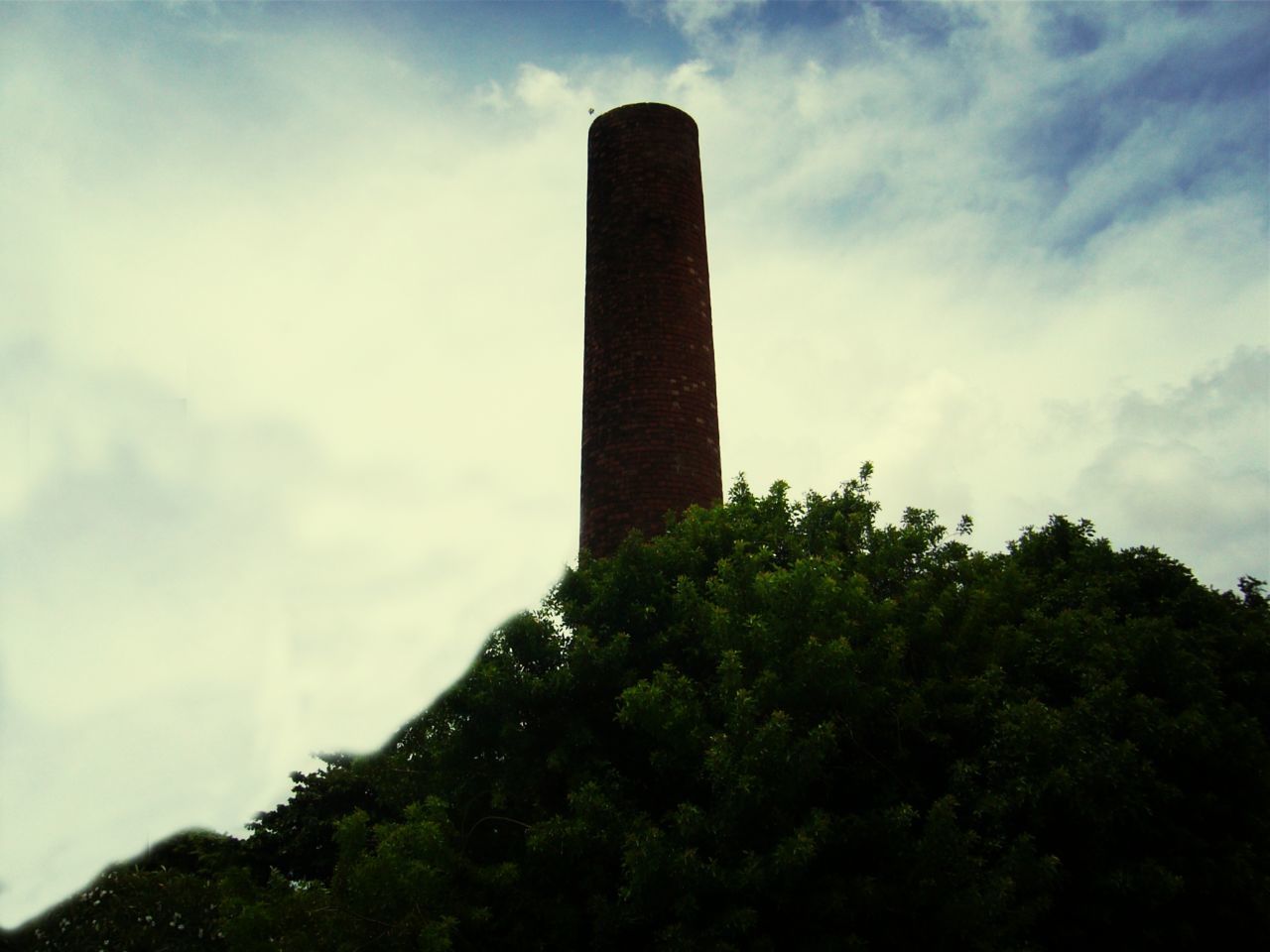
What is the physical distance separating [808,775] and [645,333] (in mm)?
8736

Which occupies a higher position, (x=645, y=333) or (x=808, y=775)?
(x=645, y=333)

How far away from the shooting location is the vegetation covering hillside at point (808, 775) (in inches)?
315

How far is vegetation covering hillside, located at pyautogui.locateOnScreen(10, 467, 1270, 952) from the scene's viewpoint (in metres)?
8.00

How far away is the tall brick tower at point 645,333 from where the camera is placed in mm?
14844

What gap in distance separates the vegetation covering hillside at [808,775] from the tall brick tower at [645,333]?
10.6 feet

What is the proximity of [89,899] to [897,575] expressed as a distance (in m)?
9.65

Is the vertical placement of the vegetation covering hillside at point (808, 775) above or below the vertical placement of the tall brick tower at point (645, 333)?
below

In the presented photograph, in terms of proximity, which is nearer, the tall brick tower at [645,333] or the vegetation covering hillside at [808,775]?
the vegetation covering hillside at [808,775]

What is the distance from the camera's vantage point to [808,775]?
26.0ft

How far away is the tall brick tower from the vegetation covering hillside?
323 cm

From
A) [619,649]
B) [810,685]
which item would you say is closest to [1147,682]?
[810,685]

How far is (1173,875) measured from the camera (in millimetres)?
8969

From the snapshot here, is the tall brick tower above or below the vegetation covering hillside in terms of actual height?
above

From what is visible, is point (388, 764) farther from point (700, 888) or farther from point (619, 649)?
point (700, 888)
